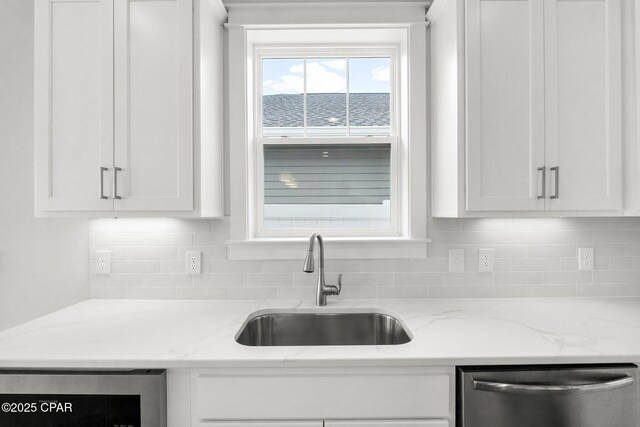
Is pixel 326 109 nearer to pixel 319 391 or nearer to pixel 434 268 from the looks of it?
pixel 434 268

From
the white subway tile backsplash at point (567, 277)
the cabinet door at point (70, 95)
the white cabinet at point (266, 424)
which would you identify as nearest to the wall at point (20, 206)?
the cabinet door at point (70, 95)

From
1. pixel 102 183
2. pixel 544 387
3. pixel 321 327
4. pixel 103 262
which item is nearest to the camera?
pixel 544 387

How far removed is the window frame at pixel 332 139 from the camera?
2.04 meters

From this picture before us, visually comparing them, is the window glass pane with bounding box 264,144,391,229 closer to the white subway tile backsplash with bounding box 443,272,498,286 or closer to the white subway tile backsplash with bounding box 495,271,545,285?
the white subway tile backsplash with bounding box 443,272,498,286

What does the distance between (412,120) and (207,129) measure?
103cm

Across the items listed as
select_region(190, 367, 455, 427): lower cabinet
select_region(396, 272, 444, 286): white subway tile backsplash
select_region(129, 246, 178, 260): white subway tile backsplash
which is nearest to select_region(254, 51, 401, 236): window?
select_region(396, 272, 444, 286): white subway tile backsplash

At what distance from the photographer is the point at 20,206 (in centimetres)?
162

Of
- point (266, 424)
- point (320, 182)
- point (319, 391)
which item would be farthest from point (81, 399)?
point (320, 182)

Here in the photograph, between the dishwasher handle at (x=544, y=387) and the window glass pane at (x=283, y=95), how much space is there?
151 cm

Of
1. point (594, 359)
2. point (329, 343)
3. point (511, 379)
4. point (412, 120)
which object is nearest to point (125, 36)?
point (412, 120)

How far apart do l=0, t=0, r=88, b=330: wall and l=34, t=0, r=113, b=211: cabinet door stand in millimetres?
139

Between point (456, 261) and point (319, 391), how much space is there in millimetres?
1078

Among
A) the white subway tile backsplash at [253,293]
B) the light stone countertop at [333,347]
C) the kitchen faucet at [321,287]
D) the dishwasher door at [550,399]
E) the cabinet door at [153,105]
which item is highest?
the cabinet door at [153,105]

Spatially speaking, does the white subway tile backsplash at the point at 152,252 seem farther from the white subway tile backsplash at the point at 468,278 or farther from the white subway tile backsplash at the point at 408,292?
the white subway tile backsplash at the point at 468,278
